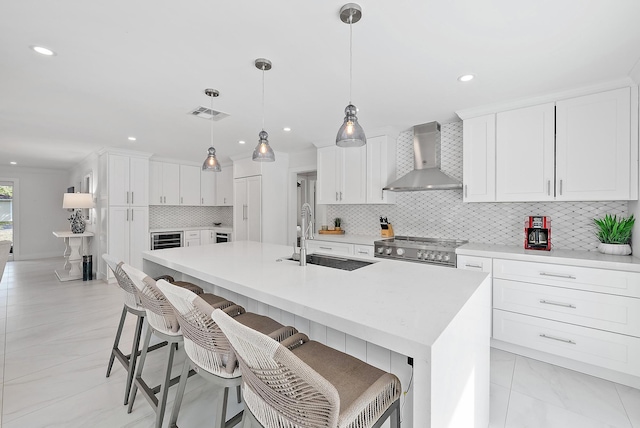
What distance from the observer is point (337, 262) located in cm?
232

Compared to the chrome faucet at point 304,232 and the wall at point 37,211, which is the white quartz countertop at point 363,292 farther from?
the wall at point 37,211

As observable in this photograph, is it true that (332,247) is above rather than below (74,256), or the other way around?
above

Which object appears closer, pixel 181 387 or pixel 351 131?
pixel 181 387

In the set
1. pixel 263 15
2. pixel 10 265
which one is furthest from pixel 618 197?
pixel 10 265

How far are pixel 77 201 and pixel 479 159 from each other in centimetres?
658

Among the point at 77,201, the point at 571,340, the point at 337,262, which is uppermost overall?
the point at 77,201

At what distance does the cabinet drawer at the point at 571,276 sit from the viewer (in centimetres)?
210

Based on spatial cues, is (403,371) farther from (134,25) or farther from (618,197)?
(618,197)

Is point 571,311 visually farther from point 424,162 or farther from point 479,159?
point 424,162

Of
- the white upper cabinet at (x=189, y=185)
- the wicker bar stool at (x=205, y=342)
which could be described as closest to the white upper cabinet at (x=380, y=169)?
the wicker bar stool at (x=205, y=342)

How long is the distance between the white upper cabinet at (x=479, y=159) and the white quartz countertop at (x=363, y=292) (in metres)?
1.57

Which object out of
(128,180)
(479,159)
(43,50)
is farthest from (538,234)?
(128,180)

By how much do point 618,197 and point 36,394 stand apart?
15.3ft

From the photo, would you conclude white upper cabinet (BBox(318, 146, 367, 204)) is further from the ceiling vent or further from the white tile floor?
the white tile floor
